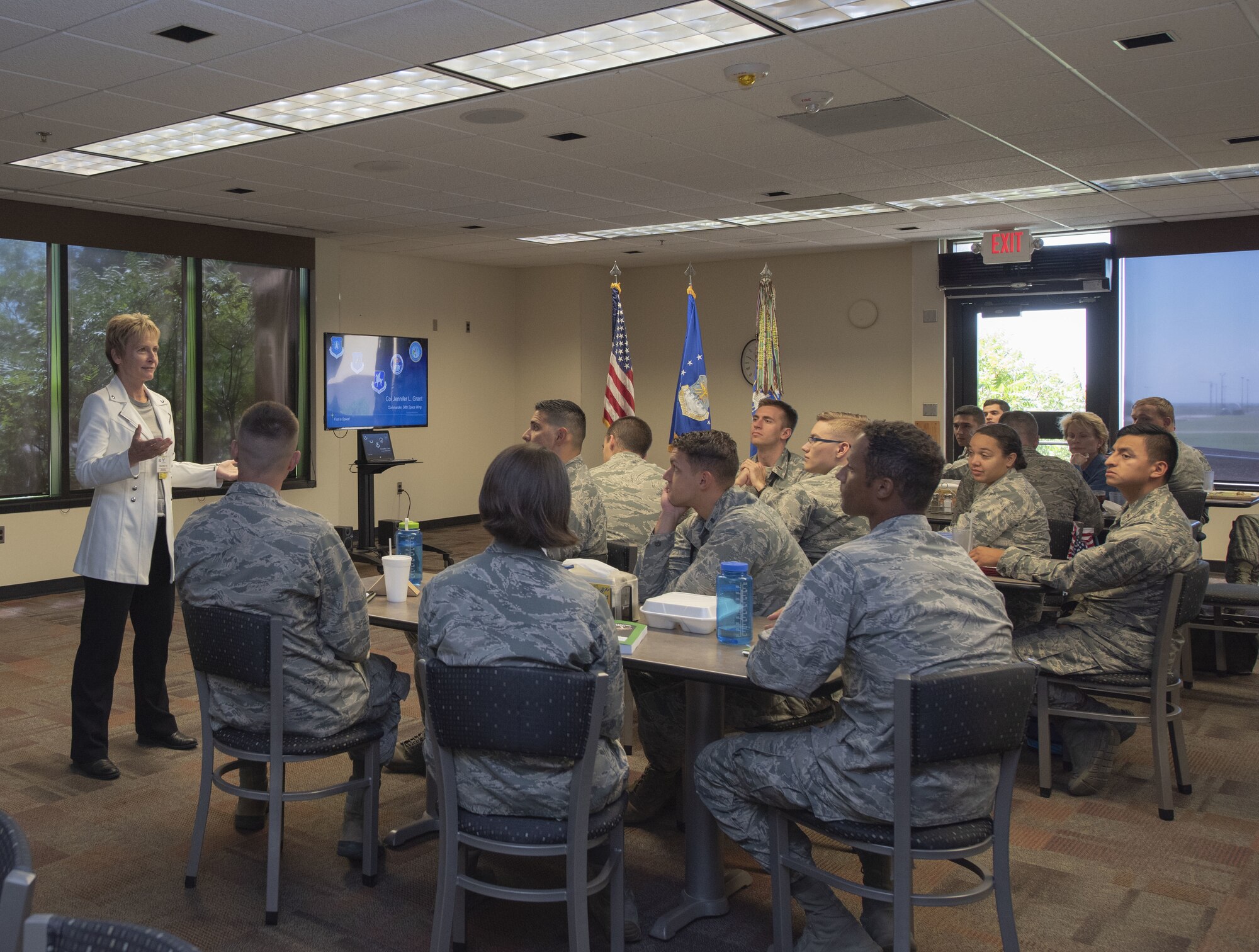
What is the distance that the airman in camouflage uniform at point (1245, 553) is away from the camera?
20.0 ft

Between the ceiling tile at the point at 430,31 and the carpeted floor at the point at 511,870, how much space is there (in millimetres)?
2834

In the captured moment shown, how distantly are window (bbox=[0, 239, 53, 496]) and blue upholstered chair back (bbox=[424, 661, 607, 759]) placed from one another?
7.00 metres

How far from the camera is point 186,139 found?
6047 millimetres

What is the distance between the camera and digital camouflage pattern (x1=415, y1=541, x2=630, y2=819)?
236 centimetres

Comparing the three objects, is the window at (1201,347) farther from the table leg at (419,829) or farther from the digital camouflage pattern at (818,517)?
the table leg at (419,829)

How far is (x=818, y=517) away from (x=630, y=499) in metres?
0.97

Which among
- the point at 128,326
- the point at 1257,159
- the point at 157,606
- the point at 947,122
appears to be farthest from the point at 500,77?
the point at 1257,159

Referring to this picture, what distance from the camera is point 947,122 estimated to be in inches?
219

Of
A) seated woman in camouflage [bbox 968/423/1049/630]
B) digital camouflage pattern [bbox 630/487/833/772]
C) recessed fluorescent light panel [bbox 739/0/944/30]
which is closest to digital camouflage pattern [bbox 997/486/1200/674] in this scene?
seated woman in camouflage [bbox 968/423/1049/630]

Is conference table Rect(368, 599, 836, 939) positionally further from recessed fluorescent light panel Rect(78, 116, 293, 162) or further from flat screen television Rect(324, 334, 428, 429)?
flat screen television Rect(324, 334, 428, 429)

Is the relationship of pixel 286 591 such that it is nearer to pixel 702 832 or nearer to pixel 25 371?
pixel 702 832

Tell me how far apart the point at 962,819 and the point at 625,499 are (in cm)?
308

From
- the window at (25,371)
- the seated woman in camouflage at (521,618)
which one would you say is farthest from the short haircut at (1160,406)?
the window at (25,371)

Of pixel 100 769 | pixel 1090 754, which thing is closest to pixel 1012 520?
pixel 1090 754
